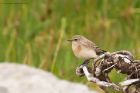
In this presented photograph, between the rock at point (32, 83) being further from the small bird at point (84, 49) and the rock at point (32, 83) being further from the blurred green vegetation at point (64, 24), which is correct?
the blurred green vegetation at point (64, 24)

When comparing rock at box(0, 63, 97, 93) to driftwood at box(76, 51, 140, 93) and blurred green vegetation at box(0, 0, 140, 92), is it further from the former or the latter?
blurred green vegetation at box(0, 0, 140, 92)

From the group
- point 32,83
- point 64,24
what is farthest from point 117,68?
point 64,24

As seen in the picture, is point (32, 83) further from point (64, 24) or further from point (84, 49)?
point (64, 24)

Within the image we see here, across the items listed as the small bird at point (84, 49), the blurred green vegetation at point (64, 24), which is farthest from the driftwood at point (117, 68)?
the blurred green vegetation at point (64, 24)

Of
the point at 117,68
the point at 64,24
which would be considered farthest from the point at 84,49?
the point at 64,24

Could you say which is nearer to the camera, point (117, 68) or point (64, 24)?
point (117, 68)

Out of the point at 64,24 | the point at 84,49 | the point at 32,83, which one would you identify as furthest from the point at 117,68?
the point at 64,24

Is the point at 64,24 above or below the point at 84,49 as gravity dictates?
below
